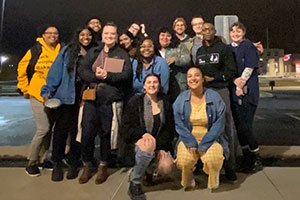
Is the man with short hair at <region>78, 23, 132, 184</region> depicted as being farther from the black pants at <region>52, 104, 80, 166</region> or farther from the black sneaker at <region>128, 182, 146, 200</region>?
the black sneaker at <region>128, 182, 146, 200</region>

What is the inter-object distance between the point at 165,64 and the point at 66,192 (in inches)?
73.9

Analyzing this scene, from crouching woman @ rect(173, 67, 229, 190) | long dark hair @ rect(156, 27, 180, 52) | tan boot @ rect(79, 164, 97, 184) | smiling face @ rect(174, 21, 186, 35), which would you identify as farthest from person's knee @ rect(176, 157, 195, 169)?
smiling face @ rect(174, 21, 186, 35)

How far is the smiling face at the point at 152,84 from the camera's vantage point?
3.02 metres

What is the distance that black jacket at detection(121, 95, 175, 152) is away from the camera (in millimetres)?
3025

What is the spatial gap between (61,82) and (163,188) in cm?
181

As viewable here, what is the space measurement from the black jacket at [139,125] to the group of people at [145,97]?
0.04 ft

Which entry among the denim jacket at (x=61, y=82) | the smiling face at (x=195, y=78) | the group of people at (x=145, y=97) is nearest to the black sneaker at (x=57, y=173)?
the group of people at (x=145, y=97)

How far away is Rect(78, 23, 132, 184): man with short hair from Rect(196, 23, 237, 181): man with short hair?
96cm

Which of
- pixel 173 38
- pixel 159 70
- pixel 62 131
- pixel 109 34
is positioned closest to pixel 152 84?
pixel 159 70

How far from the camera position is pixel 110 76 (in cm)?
319

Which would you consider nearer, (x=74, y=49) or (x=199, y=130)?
(x=199, y=130)

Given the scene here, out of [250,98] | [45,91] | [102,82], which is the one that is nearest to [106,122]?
[102,82]

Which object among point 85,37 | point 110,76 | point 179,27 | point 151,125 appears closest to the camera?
point 151,125

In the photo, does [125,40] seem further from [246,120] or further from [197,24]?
Answer: [246,120]
